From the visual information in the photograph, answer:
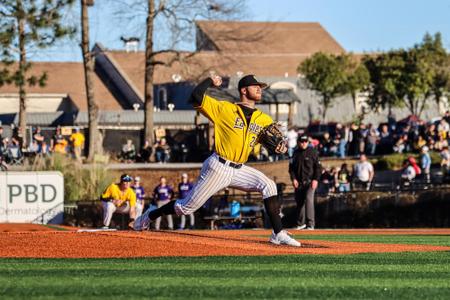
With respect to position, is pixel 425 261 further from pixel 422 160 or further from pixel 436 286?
pixel 422 160

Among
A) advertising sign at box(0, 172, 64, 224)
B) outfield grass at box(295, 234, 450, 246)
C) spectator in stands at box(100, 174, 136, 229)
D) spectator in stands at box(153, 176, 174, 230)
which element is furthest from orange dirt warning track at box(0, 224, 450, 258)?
advertising sign at box(0, 172, 64, 224)

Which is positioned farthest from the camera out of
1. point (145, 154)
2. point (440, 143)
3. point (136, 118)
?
point (136, 118)

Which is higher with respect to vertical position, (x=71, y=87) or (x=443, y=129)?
(x=71, y=87)

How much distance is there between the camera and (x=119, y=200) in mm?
21984

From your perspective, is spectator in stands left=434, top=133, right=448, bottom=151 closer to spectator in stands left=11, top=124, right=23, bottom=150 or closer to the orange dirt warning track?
spectator in stands left=11, top=124, right=23, bottom=150

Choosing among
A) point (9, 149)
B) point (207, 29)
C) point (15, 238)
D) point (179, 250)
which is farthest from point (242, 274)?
point (207, 29)

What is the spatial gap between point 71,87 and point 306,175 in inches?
1746

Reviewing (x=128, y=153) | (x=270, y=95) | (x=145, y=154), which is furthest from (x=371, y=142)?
(x=270, y=95)

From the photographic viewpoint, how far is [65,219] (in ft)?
93.5

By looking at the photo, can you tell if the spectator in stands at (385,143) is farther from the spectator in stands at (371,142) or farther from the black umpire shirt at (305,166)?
the black umpire shirt at (305,166)

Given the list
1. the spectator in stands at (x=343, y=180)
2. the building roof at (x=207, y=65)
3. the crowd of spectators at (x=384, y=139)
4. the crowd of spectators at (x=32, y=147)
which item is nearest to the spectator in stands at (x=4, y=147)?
the crowd of spectators at (x=32, y=147)

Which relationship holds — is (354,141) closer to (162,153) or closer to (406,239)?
(162,153)

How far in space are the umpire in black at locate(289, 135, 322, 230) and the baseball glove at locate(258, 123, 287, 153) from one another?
9.07 metres

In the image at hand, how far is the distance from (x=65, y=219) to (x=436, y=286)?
20.8m
